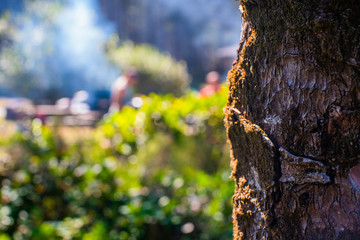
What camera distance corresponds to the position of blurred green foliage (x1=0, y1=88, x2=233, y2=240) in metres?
3.06

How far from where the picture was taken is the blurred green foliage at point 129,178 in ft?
10.0

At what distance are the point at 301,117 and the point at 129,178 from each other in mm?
A: 2892

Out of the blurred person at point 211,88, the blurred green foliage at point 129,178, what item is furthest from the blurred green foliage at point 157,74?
the blurred green foliage at point 129,178

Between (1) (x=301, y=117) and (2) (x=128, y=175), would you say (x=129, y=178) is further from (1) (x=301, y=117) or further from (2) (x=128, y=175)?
(1) (x=301, y=117)

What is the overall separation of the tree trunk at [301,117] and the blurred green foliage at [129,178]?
5.88ft

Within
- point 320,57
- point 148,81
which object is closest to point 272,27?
point 320,57

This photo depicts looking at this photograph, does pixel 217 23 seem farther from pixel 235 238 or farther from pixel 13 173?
pixel 235 238

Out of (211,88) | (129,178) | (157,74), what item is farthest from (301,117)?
(157,74)

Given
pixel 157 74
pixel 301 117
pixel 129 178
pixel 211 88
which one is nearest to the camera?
pixel 301 117

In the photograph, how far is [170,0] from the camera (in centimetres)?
2289

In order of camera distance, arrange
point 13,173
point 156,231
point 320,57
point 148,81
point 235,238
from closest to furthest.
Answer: point 320,57
point 235,238
point 156,231
point 13,173
point 148,81

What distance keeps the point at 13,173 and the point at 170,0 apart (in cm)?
2005

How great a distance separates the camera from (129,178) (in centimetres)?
362

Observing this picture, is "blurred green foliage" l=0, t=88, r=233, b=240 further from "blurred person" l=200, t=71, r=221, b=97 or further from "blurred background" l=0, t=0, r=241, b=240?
"blurred person" l=200, t=71, r=221, b=97
